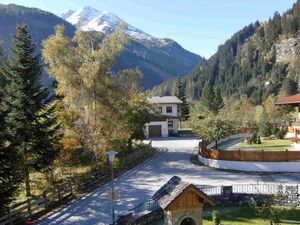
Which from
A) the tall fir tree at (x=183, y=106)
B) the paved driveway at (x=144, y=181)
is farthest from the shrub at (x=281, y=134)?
the tall fir tree at (x=183, y=106)

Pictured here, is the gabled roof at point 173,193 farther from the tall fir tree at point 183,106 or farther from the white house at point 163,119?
the tall fir tree at point 183,106

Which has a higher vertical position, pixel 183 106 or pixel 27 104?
pixel 183 106

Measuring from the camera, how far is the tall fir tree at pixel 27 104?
25828 millimetres

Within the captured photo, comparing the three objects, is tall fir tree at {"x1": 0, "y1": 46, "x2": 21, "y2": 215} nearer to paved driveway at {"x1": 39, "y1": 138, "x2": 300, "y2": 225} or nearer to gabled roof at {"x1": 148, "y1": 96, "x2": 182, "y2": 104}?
paved driveway at {"x1": 39, "y1": 138, "x2": 300, "y2": 225}

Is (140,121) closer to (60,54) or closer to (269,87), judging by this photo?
(60,54)

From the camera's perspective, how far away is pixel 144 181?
30.9 metres

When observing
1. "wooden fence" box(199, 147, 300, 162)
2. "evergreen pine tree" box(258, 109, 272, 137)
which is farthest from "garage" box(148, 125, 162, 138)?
"wooden fence" box(199, 147, 300, 162)

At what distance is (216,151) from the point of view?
35594 mm

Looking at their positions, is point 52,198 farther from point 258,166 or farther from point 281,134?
point 281,134

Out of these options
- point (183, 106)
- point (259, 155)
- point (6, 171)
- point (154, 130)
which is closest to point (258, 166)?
point (259, 155)

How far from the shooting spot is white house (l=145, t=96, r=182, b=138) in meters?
66.9

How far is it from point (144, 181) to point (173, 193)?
15.9 metres

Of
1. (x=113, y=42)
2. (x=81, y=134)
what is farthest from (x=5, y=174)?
(x=113, y=42)

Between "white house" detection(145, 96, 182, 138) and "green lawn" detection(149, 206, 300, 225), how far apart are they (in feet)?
131
